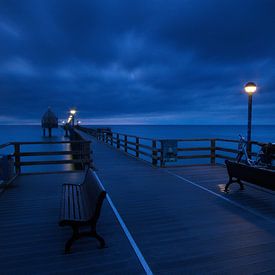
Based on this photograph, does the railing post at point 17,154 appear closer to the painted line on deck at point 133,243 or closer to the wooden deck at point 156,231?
the wooden deck at point 156,231

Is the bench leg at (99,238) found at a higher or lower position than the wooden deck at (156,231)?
higher

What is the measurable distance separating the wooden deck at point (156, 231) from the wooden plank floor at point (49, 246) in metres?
0.01

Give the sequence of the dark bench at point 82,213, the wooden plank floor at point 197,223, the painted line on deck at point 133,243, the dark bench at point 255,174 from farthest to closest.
A: the dark bench at point 255,174
the dark bench at point 82,213
the wooden plank floor at point 197,223
the painted line on deck at point 133,243

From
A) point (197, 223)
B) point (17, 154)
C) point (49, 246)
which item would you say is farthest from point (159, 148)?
point (49, 246)

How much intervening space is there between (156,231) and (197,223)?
0.80m

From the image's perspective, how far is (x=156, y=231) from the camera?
13.0 feet

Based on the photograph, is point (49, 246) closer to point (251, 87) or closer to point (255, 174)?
→ point (255, 174)

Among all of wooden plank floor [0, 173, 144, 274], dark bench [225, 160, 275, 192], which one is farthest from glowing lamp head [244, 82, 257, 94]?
wooden plank floor [0, 173, 144, 274]

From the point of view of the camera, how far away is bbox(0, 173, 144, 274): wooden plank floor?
9.78 ft

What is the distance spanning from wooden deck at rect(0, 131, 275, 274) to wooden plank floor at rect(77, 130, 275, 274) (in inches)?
0.5

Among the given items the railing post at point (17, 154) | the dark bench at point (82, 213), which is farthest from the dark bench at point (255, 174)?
the railing post at point (17, 154)

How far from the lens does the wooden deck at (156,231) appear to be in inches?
119

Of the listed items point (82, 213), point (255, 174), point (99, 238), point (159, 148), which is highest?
point (159, 148)

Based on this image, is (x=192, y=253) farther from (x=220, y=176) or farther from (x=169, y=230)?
(x=220, y=176)
